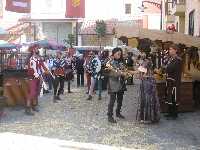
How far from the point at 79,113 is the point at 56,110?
0.99 metres

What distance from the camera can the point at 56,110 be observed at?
50.2 feet

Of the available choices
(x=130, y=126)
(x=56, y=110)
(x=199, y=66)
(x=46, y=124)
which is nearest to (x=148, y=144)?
(x=130, y=126)

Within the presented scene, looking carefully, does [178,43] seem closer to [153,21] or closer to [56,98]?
[56,98]

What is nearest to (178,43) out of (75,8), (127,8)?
(75,8)

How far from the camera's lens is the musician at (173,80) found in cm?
1328

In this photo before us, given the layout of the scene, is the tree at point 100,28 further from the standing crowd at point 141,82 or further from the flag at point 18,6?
the standing crowd at point 141,82

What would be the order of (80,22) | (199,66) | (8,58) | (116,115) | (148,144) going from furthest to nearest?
(80,22), (8,58), (199,66), (116,115), (148,144)

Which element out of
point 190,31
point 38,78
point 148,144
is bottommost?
point 148,144

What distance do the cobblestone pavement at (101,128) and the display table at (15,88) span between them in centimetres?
31

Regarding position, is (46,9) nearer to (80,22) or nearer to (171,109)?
(80,22)

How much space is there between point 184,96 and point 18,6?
10.1 m

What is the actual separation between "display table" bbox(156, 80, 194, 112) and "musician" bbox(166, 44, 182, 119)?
0.55m

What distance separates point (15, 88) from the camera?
15.7 meters

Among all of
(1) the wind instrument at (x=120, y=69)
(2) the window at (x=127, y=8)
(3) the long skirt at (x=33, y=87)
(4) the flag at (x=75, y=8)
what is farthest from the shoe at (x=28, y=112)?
(2) the window at (x=127, y=8)
